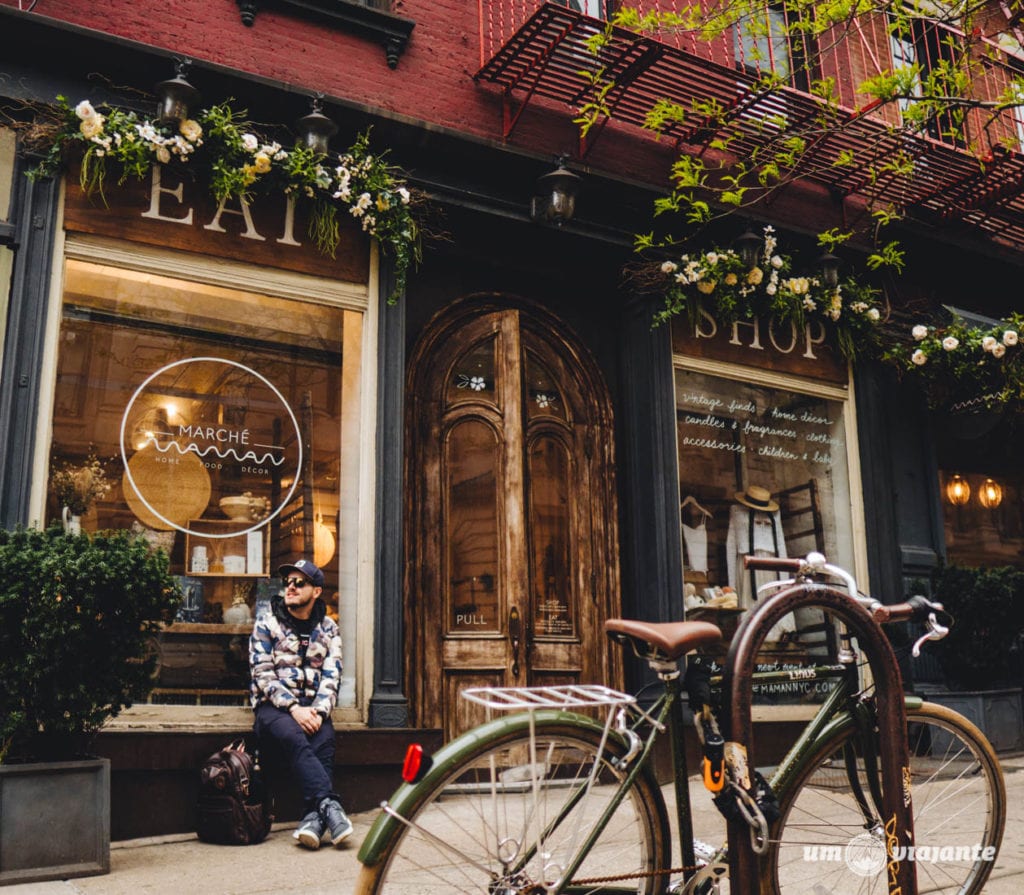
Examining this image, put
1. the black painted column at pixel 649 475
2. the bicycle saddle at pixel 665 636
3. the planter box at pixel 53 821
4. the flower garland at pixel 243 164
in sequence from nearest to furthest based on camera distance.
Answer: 1. the bicycle saddle at pixel 665 636
2. the planter box at pixel 53 821
3. the flower garland at pixel 243 164
4. the black painted column at pixel 649 475

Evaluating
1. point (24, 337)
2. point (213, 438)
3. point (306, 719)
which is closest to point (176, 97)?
point (24, 337)

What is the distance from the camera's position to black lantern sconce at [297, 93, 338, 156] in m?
6.64

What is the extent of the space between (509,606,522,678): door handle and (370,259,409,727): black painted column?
2.91 ft

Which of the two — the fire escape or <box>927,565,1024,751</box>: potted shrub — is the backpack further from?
<box>927,565,1024,751</box>: potted shrub

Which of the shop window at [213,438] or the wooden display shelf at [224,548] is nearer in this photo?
the shop window at [213,438]

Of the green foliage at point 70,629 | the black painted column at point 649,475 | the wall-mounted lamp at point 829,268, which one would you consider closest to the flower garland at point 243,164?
the black painted column at point 649,475

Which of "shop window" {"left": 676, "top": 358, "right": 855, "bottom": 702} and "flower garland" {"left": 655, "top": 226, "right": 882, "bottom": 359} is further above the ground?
"flower garland" {"left": 655, "top": 226, "right": 882, "bottom": 359}

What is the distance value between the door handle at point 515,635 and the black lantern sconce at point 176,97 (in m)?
4.11

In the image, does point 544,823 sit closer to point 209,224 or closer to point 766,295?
point 209,224

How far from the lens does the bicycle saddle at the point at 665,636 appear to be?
2.88 meters

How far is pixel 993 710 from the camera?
8.55 m

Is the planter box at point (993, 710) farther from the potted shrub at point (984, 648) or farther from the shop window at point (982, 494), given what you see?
the shop window at point (982, 494)

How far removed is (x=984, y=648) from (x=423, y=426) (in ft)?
16.9

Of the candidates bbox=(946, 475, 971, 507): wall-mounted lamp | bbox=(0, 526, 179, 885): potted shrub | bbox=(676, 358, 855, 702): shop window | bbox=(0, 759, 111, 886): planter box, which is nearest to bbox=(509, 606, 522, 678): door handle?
bbox=(676, 358, 855, 702): shop window
